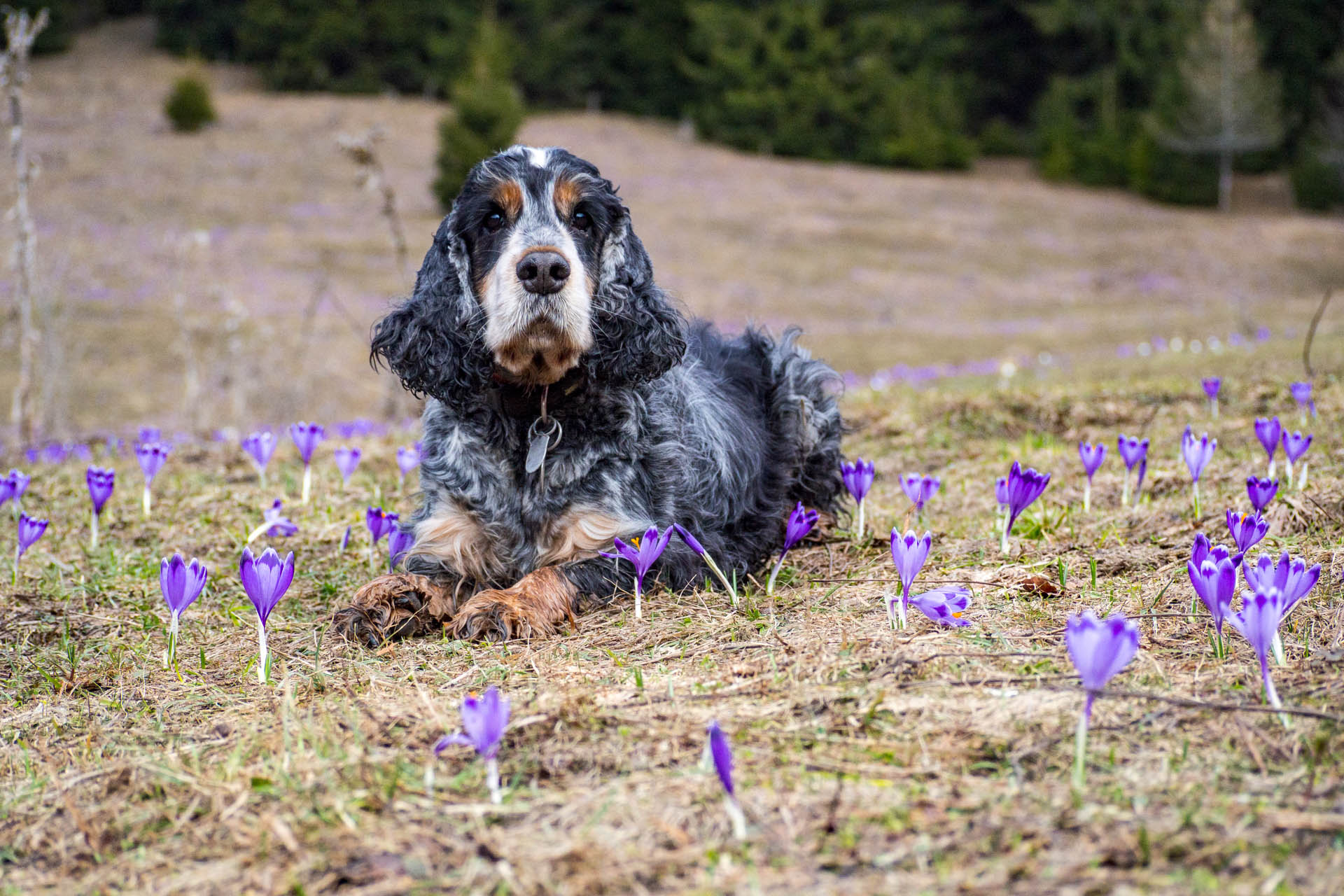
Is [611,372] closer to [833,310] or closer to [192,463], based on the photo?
[192,463]

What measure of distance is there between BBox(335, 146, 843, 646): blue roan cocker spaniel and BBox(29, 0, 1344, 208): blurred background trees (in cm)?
4430

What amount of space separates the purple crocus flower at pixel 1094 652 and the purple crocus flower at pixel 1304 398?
15.2 ft

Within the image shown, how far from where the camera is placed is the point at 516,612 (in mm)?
3748

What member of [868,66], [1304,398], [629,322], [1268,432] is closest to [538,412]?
[629,322]

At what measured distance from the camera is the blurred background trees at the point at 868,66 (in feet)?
156

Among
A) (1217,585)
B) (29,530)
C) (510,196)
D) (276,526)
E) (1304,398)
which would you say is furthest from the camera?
(1304,398)

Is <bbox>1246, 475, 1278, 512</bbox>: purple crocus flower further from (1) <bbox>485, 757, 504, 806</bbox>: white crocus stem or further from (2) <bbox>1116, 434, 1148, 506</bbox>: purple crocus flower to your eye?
(1) <bbox>485, 757, 504, 806</bbox>: white crocus stem

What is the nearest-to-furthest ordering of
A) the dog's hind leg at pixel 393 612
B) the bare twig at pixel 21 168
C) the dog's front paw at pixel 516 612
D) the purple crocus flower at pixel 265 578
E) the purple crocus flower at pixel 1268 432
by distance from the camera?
the purple crocus flower at pixel 265 578 < the dog's front paw at pixel 516 612 < the dog's hind leg at pixel 393 612 < the purple crocus flower at pixel 1268 432 < the bare twig at pixel 21 168

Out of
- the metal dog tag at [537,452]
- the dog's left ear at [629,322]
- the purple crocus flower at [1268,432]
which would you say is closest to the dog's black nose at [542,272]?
the dog's left ear at [629,322]

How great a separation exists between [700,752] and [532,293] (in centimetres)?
196

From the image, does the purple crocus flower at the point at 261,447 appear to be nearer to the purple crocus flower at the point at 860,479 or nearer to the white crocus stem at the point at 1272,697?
the purple crocus flower at the point at 860,479

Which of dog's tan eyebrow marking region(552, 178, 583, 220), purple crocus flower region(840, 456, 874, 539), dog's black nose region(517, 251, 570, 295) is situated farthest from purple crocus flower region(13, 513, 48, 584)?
purple crocus flower region(840, 456, 874, 539)

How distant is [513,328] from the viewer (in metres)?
3.98

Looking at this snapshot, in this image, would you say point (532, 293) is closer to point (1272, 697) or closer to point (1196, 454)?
point (1272, 697)
